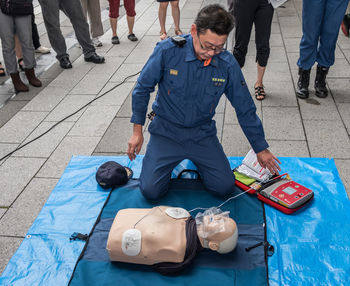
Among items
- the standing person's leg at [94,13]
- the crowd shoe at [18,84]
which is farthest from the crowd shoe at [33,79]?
the standing person's leg at [94,13]

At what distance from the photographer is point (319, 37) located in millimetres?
4148

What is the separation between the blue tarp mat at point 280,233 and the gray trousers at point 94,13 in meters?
3.47

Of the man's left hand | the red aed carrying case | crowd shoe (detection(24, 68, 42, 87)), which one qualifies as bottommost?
crowd shoe (detection(24, 68, 42, 87))

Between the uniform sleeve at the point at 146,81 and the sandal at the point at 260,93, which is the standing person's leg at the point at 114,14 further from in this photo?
the uniform sleeve at the point at 146,81

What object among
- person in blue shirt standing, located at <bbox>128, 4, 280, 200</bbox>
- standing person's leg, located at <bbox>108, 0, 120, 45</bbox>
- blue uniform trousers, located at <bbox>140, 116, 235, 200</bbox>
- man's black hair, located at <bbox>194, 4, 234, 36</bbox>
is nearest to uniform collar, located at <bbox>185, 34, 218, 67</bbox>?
person in blue shirt standing, located at <bbox>128, 4, 280, 200</bbox>

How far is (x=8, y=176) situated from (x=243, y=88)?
2210 mm

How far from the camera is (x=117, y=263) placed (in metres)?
2.27

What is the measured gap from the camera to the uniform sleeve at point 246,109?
2.49m

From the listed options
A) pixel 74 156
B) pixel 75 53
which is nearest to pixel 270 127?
pixel 74 156

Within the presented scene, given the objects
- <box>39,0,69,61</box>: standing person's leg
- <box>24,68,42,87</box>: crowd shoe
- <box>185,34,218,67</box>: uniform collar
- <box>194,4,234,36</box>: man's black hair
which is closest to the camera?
<box>194,4,234,36</box>: man's black hair

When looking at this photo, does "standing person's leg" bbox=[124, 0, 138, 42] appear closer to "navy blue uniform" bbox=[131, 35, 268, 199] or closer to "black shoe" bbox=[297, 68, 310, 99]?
"black shoe" bbox=[297, 68, 310, 99]

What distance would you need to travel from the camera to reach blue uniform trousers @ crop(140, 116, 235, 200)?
8.81 ft

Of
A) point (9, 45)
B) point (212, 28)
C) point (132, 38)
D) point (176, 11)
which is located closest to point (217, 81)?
point (212, 28)

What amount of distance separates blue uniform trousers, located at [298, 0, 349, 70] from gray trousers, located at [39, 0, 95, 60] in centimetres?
310
